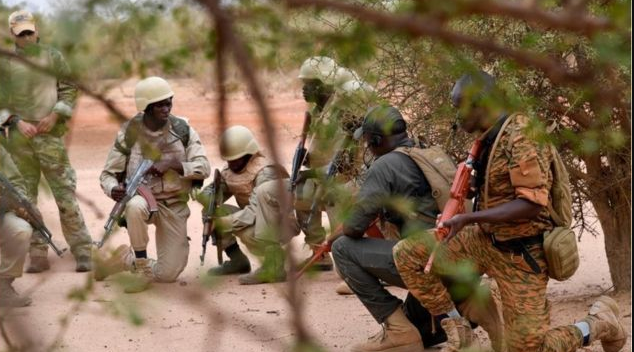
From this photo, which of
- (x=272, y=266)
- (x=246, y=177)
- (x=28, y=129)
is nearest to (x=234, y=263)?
(x=246, y=177)

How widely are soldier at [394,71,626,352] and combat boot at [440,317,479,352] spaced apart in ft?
0.04

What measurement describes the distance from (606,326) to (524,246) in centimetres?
81

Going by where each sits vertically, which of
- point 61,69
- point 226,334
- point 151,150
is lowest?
point 226,334

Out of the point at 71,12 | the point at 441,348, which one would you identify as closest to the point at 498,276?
the point at 441,348

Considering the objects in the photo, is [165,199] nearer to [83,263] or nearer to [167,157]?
[167,157]

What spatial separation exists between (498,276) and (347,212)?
2737mm

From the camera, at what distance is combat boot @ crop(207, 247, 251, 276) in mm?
9516

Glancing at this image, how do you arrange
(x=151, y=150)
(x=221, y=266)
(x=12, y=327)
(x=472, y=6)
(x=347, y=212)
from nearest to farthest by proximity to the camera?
(x=472, y=6) → (x=12, y=327) → (x=151, y=150) → (x=347, y=212) → (x=221, y=266)

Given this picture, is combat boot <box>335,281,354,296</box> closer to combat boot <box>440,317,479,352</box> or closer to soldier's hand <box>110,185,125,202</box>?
soldier's hand <box>110,185,125,202</box>

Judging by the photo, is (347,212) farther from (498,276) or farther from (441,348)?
(441,348)

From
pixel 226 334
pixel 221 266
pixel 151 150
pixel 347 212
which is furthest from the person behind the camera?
pixel 221 266

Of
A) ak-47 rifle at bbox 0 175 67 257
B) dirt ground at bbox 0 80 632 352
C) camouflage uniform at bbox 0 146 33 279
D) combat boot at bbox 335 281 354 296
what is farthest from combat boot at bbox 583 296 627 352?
camouflage uniform at bbox 0 146 33 279

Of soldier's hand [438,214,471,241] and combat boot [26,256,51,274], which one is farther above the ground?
soldier's hand [438,214,471,241]

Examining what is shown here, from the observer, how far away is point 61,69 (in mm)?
3113
